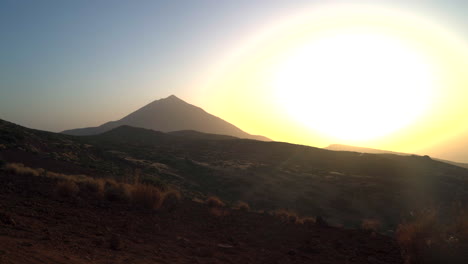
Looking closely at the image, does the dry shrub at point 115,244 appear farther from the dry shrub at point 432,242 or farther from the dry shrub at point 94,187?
the dry shrub at point 432,242

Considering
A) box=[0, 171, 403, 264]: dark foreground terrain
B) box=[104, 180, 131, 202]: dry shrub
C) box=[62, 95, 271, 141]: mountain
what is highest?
box=[62, 95, 271, 141]: mountain

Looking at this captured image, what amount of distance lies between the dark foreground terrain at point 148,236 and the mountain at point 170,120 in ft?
481

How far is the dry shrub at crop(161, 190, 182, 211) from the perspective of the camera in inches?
517

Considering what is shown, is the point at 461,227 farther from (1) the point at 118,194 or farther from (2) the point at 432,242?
(1) the point at 118,194

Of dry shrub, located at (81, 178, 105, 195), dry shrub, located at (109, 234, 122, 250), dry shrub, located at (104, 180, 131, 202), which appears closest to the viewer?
dry shrub, located at (109, 234, 122, 250)

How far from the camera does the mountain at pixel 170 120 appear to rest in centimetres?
16100

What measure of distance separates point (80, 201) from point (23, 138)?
23734mm

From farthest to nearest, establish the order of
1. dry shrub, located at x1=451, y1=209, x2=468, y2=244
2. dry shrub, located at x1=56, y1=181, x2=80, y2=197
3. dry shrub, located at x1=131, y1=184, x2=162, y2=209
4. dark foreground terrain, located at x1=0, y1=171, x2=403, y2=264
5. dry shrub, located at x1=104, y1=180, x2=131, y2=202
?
1. dry shrub, located at x1=104, y1=180, x2=131, y2=202
2. dry shrub, located at x1=131, y1=184, x2=162, y2=209
3. dry shrub, located at x1=56, y1=181, x2=80, y2=197
4. dry shrub, located at x1=451, y1=209, x2=468, y2=244
5. dark foreground terrain, located at x1=0, y1=171, x2=403, y2=264

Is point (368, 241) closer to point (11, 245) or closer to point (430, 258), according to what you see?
point (430, 258)

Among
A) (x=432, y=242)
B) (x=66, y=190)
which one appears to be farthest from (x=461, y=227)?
(x=66, y=190)

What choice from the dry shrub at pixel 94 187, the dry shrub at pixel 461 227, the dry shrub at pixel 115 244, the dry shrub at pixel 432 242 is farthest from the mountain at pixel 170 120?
the dry shrub at pixel 115 244

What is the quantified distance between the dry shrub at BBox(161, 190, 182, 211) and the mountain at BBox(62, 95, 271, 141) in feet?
470

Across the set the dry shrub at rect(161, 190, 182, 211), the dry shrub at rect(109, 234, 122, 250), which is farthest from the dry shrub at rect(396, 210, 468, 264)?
the dry shrub at rect(161, 190, 182, 211)

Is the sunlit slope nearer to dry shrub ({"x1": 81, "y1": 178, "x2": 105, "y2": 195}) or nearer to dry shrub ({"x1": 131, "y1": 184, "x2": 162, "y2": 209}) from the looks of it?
dry shrub ({"x1": 81, "y1": 178, "x2": 105, "y2": 195})
